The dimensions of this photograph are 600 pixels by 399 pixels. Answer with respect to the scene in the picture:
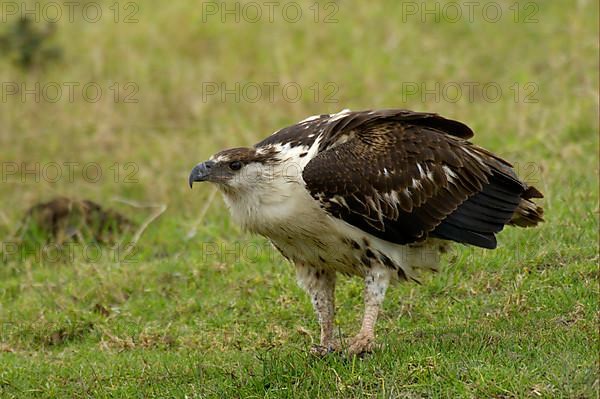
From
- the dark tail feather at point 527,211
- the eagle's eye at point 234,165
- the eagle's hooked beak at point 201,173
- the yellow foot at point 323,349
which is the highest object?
the eagle's eye at point 234,165

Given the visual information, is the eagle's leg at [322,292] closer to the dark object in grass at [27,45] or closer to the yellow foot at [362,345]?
the yellow foot at [362,345]

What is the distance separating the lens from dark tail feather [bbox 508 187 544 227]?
23.1ft

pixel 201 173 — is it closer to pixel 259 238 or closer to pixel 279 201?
pixel 279 201

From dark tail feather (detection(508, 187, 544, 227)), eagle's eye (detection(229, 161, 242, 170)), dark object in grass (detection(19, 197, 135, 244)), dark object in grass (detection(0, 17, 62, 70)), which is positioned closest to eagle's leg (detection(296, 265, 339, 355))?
eagle's eye (detection(229, 161, 242, 170))

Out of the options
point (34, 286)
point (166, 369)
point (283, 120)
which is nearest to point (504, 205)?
point (166, 369)

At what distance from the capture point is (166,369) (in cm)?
695

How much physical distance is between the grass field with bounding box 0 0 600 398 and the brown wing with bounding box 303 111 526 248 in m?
0.76

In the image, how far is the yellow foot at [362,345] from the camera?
6457 mm

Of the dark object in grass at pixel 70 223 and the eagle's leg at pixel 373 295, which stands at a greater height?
the eagle's leg at pixel 373 295

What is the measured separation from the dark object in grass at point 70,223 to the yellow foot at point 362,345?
425 centimetres

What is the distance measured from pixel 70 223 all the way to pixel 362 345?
185 inches

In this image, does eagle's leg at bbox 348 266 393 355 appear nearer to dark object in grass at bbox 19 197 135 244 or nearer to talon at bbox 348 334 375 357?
talon at bbox 348 334 375 357

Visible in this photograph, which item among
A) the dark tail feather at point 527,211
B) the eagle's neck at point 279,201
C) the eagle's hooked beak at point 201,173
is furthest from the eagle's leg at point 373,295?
the eagle's hooked beak at point 201,173

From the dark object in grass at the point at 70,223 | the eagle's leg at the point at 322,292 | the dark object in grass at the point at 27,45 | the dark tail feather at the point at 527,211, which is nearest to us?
the eagle's leg at the point at 322,292
